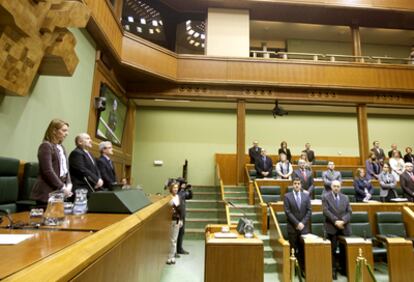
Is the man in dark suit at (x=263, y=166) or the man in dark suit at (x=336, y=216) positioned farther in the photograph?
the man in dark suit at (x=263, y=166)

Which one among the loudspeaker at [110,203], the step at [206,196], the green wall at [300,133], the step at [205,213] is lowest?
the step at [205,213]

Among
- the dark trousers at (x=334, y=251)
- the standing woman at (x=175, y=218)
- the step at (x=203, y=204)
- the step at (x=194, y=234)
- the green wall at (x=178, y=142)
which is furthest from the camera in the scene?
the green wall at (x=178, y=142)

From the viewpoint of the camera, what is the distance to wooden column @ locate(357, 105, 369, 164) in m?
6.66

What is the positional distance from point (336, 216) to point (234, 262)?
5.97ft

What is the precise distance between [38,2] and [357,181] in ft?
16.1

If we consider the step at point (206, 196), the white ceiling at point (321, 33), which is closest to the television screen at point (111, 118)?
the step at point (206, 196)

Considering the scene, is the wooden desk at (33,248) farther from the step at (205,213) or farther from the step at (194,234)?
the step at (205,213)

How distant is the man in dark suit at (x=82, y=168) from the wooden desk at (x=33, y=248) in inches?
52.1

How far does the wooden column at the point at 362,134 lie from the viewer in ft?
21.8

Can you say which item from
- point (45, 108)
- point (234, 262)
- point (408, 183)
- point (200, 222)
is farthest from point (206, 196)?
point (234, 262)

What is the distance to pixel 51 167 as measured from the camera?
5.59ft

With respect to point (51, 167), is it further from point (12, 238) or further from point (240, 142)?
point (240, 142)

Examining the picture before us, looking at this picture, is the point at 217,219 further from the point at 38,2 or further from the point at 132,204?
the point at 38,2

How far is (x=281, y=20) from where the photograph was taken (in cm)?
765
